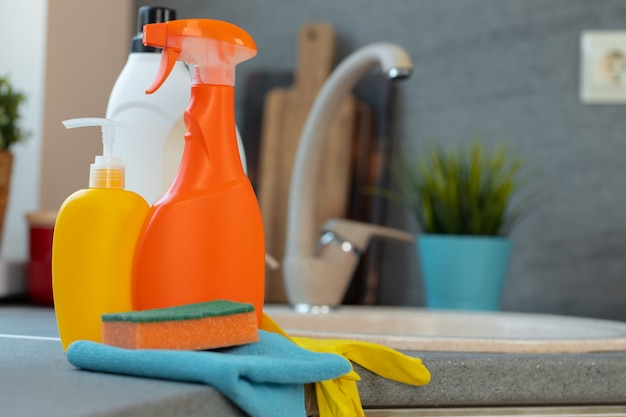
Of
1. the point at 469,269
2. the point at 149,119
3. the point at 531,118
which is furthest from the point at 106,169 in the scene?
the point at 531,118

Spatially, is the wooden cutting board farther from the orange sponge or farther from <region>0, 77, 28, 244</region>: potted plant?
the orange sponge

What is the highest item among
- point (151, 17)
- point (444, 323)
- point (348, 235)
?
point (151, 17)

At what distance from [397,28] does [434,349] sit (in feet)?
3.03

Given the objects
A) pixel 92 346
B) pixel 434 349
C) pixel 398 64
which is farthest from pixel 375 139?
pixel 92 346

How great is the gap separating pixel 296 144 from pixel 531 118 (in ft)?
1.36

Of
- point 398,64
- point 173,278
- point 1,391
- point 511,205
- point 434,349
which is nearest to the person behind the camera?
point 1,391

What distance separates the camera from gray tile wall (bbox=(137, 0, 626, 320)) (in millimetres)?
1531

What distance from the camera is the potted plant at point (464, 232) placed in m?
1.40

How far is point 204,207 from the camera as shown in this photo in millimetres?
650

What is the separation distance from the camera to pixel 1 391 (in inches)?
18.2

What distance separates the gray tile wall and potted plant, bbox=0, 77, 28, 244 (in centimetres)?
61

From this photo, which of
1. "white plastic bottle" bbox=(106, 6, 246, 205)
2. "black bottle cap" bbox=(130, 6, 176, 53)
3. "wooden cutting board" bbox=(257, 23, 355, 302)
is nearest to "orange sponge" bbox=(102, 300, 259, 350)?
"white plastic bottle" bbox=(106, 6, 246, 205)

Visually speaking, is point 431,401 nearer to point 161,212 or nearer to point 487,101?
point 161,212

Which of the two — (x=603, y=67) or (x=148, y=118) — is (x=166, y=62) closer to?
(x=148, y=118)
